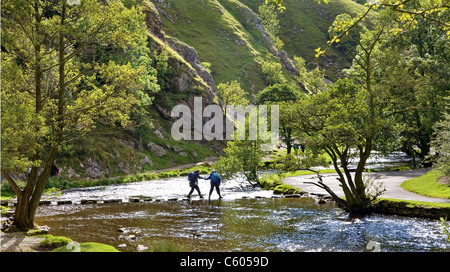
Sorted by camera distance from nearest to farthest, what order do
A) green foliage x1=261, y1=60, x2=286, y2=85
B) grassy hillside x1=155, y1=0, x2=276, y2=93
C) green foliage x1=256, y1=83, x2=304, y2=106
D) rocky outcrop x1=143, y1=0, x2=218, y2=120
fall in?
green foliage x1=256, y1=83, x2=304, y2=106
rocky outcrop x1=143, y1=0, x2=218, y2=120
grassy hillside x1=155, y1=0, x2=276, y2=93
green foliage x1=261, y1=60, x2=286, y2=85

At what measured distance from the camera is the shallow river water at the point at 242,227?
1639 centimetres

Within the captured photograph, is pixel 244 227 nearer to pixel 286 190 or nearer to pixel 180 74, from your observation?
pixel 286 190

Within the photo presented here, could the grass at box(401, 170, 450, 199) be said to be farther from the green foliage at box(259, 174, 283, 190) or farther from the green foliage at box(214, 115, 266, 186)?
the green foliage at box(214, 115, 266, 186)

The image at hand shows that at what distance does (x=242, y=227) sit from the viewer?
20.4m

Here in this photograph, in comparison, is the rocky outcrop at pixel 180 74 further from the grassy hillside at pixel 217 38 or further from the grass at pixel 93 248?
the grass at pixel 93 248

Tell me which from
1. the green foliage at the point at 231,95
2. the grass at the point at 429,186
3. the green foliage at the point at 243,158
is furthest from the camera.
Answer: the green foliage at the point at 231,95

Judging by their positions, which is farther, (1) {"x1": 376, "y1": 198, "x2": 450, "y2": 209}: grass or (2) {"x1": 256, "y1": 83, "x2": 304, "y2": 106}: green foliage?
(2) {"x1": 256, "y1": 83, "x2": 304, "y2": 106}: green foliage

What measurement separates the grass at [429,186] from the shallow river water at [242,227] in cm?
594

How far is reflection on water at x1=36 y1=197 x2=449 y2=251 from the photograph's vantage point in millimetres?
16438

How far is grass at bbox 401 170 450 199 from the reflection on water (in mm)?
6004

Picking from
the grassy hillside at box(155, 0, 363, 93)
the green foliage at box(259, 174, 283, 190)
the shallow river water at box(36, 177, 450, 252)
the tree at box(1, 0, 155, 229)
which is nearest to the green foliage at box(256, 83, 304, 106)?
the green foliage at box(259, 174, 283, 190)

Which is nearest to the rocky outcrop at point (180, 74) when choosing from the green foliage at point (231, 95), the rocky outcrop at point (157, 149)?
the green foliage at point (231, 95)

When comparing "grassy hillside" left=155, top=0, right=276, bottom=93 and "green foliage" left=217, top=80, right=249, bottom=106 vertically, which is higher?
"grassy hillside" left=155, top=0, right=276, bottom=93

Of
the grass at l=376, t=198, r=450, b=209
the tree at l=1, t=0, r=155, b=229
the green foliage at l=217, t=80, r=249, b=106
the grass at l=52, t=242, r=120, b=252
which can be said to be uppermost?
the green foliage at l=217, t=80, r=249, b=106
